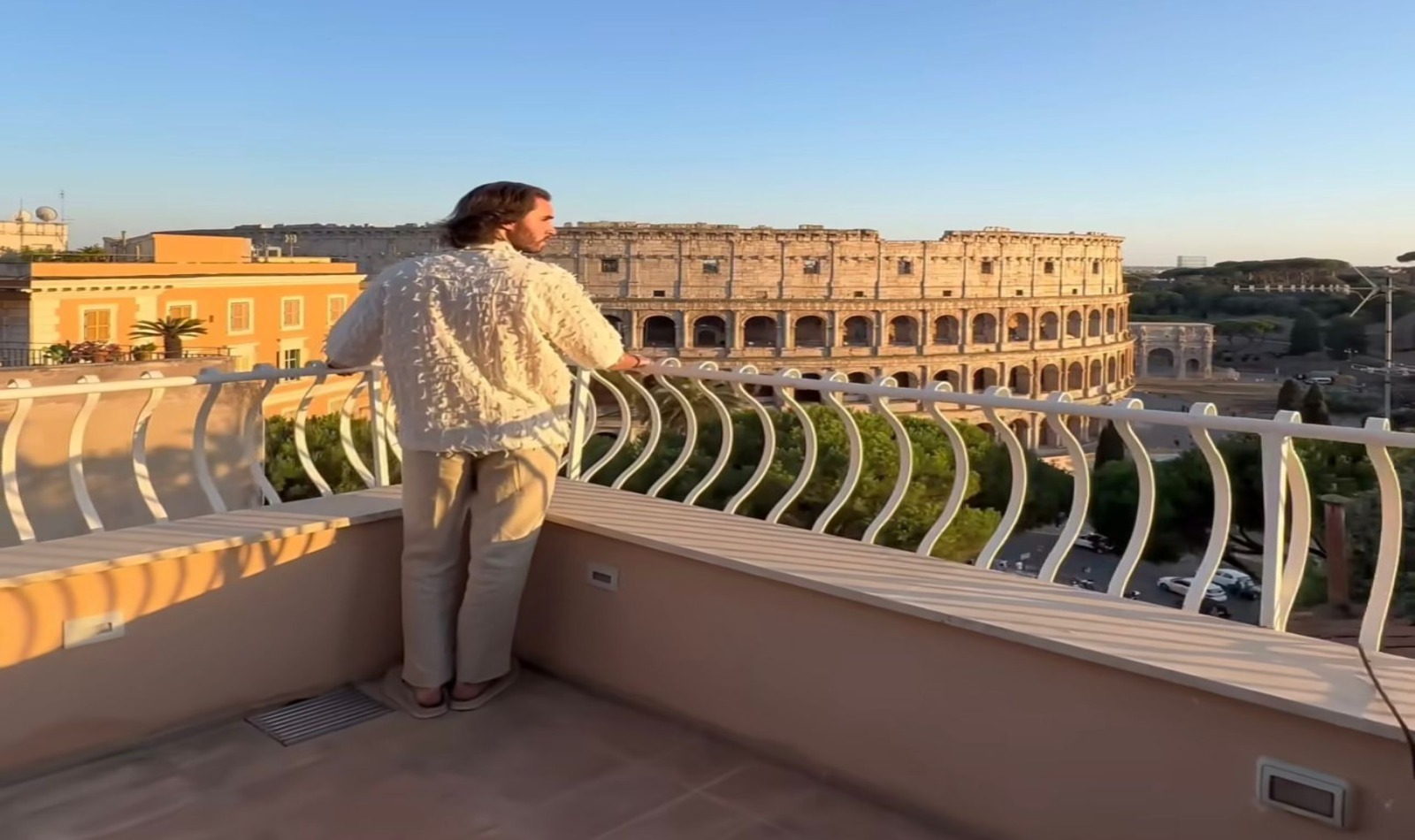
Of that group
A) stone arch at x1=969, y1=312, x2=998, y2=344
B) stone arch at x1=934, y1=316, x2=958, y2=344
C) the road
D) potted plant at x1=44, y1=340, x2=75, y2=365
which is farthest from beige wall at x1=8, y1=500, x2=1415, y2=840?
stone arch at x1=969, y1=312, x2=998, y2=344

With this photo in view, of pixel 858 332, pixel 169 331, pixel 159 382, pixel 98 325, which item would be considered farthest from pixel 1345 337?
pixel 159 382

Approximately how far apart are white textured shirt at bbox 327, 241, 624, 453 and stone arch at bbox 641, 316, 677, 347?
195ft

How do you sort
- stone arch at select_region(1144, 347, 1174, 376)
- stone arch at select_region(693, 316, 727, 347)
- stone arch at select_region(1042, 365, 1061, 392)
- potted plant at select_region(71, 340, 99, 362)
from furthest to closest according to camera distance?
stone arch at select_region(1144, 347, 1174, 376) → stone arch at select_region(1042, 365, 1061, 392) → stone arch at select_region(693, 316, 727, 347) → potted plant at select_region(71, 340, 99, 362)

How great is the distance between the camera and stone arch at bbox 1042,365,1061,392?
66.6 meters

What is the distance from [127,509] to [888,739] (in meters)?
5.73

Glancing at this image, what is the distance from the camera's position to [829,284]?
204ft

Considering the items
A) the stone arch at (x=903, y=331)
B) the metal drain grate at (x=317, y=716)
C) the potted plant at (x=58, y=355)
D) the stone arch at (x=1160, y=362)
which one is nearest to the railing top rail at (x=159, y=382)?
the metal drain grate at (x=317, y=716)

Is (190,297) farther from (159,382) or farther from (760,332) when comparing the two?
(760,332)

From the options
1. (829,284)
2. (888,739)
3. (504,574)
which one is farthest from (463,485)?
(829,284)

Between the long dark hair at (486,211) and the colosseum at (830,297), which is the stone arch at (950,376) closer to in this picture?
the colosseum at (830,297)

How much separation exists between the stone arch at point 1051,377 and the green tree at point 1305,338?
41.9m

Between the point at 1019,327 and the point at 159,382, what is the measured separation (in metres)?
68.5

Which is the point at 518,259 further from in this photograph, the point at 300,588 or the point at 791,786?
the point at 791,786

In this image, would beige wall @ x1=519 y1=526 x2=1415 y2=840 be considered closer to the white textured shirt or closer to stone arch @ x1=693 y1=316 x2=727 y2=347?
the white textured shirt
